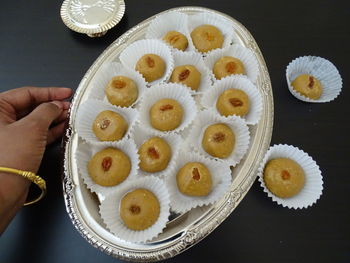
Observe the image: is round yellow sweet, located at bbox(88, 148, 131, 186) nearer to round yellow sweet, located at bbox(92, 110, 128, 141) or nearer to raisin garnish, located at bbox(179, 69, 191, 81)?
round yellow sweet, located at bbox(92, 110, 128, 141)

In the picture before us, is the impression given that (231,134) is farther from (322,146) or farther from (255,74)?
(322,146)

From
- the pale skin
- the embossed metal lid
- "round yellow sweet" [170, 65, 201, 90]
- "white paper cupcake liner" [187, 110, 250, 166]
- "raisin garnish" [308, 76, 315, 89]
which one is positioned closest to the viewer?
the pale skin

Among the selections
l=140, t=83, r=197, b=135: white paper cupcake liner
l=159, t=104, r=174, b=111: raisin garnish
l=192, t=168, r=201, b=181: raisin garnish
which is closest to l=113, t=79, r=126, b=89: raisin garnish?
l=140, t=83, r=197, b=135: white paper cupcake liner

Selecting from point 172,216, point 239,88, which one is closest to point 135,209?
point 172,216

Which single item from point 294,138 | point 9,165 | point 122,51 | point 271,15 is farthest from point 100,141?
point 271,15

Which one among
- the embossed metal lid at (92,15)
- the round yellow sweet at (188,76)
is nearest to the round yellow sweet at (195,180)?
the round yellow sweet at (188,76)

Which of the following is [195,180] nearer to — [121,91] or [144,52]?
[121,91]
